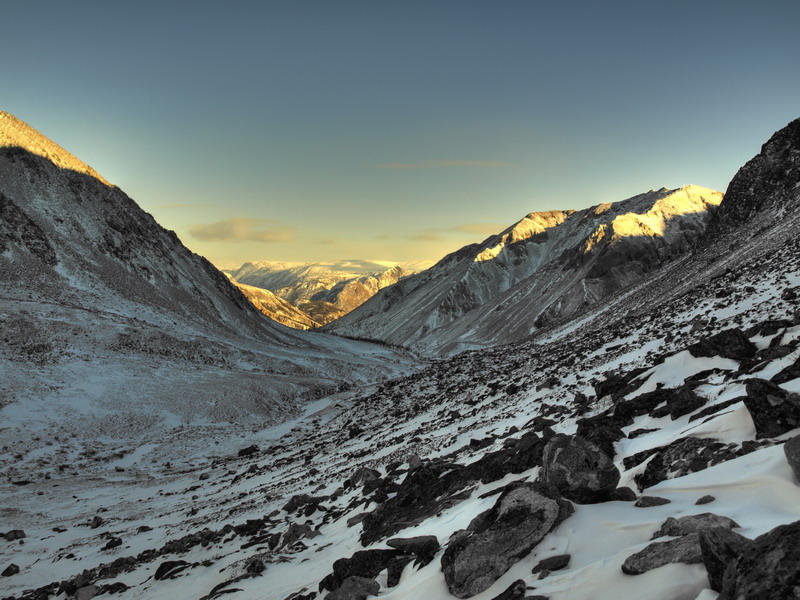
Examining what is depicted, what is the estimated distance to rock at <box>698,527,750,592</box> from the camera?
412cm

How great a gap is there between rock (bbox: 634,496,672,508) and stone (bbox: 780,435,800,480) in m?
1.43

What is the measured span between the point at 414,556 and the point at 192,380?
43382mm

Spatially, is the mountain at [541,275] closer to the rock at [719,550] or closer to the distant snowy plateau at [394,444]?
the distant snowy plateau at [394,444]

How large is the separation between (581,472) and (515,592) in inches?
101

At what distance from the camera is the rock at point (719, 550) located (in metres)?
4.12

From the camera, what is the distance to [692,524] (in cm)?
524

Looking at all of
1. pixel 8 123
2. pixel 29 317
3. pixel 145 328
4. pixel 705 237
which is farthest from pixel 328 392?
pixel 8 123

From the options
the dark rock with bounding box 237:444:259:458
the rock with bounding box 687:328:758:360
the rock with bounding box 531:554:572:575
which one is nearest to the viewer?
the rock with bounding box 531:554:572:575

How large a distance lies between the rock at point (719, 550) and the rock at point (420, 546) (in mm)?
A: 4401

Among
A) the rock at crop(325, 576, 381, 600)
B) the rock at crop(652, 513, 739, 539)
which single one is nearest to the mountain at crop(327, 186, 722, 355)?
the rock at crop(325, 576, 381, 600)

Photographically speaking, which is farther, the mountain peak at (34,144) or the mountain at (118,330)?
the mountain peak at (34,144)

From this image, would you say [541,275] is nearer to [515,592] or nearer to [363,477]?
[363,477]

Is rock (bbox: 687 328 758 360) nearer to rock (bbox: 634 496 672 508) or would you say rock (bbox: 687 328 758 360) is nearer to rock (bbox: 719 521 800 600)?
rock (bbox: 634 496 672 508)

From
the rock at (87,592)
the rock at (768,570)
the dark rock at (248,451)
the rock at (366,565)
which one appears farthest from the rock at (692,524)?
the dark rock at (248,451)
